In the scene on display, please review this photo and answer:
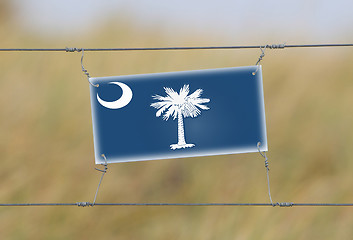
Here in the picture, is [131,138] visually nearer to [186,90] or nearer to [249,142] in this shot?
[186,90]

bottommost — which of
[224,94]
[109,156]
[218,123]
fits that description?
[109,156]

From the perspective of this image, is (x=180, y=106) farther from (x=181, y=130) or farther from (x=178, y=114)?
(x=181, y=130)

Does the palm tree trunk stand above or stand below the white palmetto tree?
below

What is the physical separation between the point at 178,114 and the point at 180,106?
6cm

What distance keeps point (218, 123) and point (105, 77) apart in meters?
0.89

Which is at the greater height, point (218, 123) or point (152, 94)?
point (152, 94)

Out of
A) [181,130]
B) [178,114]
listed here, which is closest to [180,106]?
[178,114]

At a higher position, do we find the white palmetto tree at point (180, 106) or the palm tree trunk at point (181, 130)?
the white palmetto tree at point (180, 106)

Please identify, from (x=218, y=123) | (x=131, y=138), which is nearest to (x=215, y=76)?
(x=218, y=123)

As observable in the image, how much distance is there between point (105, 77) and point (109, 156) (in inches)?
22.7

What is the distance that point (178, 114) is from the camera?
123 inches

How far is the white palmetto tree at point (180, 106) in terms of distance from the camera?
3096 mm

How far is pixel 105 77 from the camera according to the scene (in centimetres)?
317

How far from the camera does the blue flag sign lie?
3.10m
